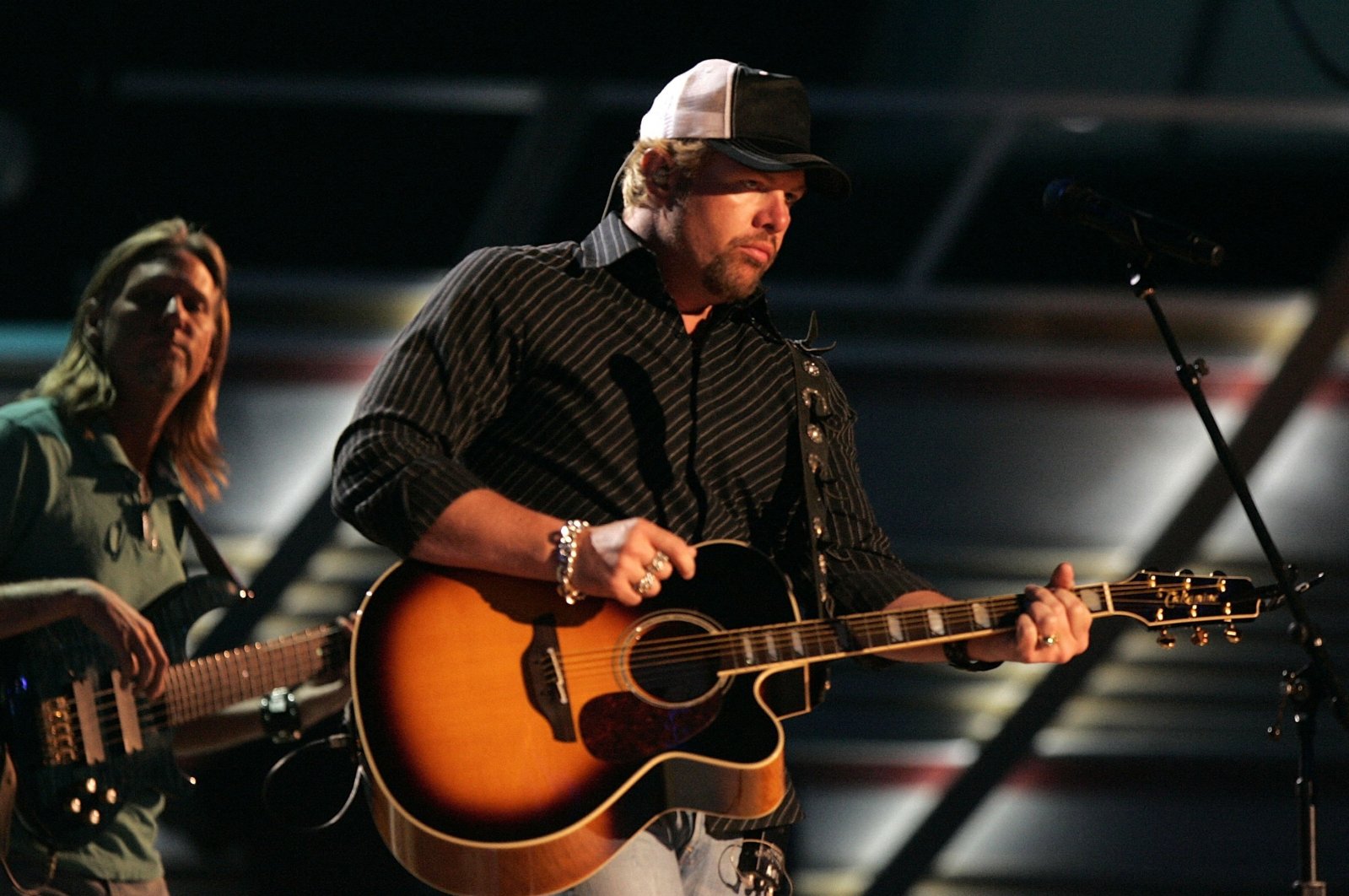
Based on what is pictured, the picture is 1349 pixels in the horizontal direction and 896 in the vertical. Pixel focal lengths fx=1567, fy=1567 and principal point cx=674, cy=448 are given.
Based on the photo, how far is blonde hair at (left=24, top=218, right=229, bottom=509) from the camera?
346 cm

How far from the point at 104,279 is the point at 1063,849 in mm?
3295

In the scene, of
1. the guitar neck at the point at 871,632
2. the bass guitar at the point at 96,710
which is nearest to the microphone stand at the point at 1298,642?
the guitar neck at the point at 871,632

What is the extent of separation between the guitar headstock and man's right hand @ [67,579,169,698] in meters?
1.83

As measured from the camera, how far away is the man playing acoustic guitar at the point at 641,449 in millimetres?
2266

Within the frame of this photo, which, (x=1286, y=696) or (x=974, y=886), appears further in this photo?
(x=974, y=886)

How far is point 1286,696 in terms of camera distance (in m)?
2.69

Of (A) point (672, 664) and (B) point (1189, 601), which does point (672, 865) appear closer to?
(A) point (672, 664)

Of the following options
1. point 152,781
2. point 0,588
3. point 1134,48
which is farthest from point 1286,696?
point 1134,48

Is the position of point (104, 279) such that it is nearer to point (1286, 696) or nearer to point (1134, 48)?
point (1286, 696)

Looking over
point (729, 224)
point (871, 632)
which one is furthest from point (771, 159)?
point (871, 632)

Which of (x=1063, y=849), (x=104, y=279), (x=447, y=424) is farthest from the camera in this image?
(x=1063, y=849)

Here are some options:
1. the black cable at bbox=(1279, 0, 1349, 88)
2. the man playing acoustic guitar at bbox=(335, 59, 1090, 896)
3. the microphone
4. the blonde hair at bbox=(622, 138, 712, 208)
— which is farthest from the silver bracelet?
the black cable at bbox=(1279, 0, 1349, 88)

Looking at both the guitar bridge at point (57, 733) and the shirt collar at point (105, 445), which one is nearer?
the guitar bridge at point (57, 733)

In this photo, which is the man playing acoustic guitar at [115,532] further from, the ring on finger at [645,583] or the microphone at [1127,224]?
the microphone at [1127,224]
